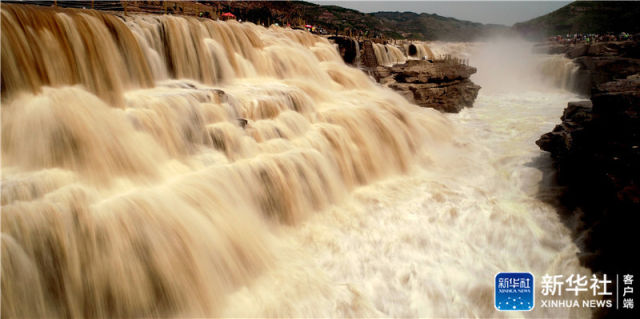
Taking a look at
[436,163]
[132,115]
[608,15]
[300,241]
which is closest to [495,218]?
[436,163]

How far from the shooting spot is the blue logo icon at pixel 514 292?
13.0ft

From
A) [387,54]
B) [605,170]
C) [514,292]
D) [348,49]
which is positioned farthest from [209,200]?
[387,54]

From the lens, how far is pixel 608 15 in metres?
62.3

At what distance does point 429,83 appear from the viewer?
39.3 feet

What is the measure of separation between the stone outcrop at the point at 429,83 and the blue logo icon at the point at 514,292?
8.03 m

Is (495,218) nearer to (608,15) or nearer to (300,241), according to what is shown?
(300,241)

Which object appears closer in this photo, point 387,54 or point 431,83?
point 431,83

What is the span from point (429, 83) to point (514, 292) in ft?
30.0

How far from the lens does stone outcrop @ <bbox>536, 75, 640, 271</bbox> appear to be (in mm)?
4383

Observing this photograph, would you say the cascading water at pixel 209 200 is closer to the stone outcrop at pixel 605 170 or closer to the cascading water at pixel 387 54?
the stone outcrop at pixel 605 170

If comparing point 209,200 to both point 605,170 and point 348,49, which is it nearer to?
point 605,170

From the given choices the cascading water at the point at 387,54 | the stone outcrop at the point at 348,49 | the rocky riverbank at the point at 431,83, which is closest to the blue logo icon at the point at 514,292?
the rocky riverbank at the point at 431,83

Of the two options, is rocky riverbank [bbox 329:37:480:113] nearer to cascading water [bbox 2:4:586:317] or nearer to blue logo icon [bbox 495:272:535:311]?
cascading water [bbox 2:4:586:317]

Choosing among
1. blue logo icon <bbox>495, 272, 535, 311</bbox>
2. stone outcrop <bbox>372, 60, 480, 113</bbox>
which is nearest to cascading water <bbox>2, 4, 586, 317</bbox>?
blue logo icon <bbox>495, 272, 535, 311</bbox>
